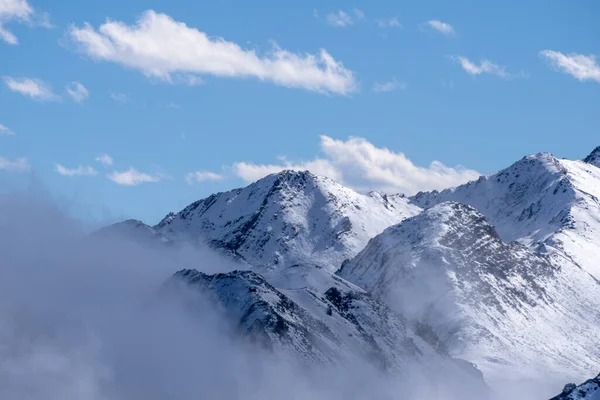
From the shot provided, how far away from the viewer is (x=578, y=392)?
158m
